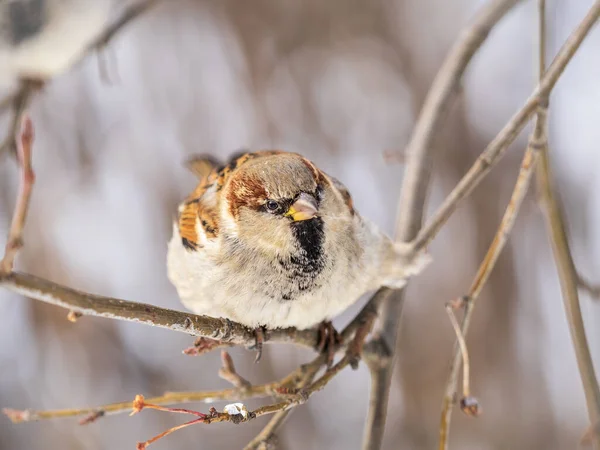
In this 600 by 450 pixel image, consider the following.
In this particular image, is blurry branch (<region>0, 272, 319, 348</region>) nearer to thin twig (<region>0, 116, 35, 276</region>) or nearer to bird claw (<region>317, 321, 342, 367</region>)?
thin twig (<region>0, 116, 35, 276</region>)

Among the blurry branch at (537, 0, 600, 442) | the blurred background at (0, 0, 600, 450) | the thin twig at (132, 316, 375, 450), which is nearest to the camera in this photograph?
the thin twig at (132, 316, 375, 450)

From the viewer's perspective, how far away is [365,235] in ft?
5.33

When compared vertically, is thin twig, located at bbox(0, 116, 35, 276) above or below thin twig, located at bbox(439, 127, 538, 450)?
below

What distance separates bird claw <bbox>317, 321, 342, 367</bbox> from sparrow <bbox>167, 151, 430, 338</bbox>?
33 millimetres

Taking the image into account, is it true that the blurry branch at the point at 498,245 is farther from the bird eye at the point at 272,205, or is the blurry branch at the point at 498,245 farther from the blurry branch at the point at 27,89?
the blurry branch at the point at 27,89

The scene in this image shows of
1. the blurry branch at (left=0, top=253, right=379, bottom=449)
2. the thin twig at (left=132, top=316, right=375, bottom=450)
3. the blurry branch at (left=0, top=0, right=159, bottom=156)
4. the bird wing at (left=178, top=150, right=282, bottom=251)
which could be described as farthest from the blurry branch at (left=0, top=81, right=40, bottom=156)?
the thin twig at (left=132, top=316, right=375, bottom=450)

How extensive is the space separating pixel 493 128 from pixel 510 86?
0.22m

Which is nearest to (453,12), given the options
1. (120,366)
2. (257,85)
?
(257,85)

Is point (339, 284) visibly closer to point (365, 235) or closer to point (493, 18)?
point (365, 235)

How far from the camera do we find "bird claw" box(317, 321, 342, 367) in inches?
61.4

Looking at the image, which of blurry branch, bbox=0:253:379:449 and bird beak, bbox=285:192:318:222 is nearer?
blurry branch, bbox=0:253:379:449

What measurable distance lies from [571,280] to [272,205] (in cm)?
67

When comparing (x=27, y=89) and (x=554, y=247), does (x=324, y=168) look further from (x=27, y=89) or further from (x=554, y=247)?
(x=554, y=247)

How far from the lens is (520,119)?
1405 mm
